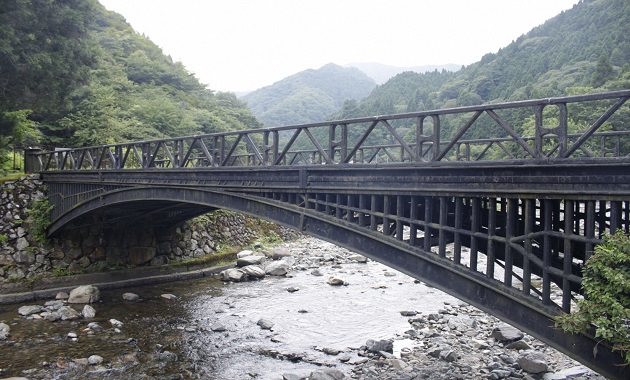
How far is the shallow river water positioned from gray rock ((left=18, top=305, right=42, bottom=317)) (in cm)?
23

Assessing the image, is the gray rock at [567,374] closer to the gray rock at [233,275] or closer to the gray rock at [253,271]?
the gray rock at [253,271]

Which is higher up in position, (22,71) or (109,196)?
(22,71)

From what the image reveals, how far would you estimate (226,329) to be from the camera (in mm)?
16219

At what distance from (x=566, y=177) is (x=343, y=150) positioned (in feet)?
15.3

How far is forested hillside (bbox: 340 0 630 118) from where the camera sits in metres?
56.7

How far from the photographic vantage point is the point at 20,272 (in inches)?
792

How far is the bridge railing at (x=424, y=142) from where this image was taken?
7.29m

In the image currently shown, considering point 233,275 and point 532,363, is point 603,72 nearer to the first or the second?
point 233,275

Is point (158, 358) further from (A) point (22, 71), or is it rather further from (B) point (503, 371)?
(A) point (22, 71)

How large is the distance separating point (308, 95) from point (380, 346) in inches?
5003

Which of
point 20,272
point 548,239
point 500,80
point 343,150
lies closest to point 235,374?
point 343,150

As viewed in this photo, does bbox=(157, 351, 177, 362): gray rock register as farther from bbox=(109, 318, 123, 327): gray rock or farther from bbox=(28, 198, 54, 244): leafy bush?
bbox=(28, 198, 54, 244): leafy bush

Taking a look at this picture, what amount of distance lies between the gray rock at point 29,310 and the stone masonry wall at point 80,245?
2.51 metres

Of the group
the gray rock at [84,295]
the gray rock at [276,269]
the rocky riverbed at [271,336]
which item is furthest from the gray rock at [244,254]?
the gray rock at [84,295]
